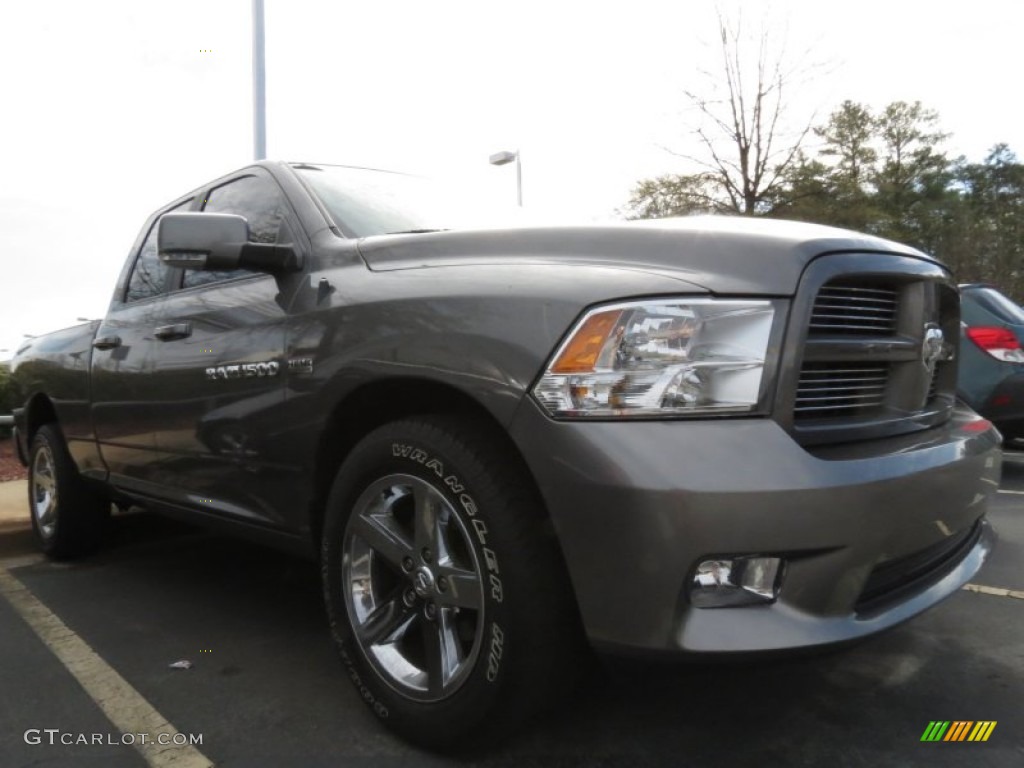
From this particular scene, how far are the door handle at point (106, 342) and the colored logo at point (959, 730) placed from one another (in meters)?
3.53

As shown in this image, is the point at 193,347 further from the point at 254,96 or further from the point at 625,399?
the point at 254,96

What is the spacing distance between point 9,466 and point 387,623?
6848 millimetres

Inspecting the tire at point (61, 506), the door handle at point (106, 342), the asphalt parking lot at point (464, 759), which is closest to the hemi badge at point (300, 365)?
the asphalt parking lot at point (464, 759)

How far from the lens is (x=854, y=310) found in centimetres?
219

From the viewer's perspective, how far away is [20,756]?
2.40m

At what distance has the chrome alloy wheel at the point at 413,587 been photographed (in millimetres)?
2139

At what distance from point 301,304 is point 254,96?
643 cm

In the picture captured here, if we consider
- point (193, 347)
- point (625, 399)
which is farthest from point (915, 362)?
point (193, 347)

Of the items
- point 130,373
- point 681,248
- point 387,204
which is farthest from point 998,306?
point 130,373

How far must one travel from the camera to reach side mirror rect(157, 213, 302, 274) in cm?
272

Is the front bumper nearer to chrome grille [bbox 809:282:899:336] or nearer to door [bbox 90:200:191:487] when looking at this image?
chrome grille [bbox 809:282:899:336]

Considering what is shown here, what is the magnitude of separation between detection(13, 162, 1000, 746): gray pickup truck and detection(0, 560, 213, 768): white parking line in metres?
0.56

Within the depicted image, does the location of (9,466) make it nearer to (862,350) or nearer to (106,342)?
(106,342)

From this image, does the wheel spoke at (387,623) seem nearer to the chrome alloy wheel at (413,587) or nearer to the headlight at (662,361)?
the chrome alloy wheel at (413,587)
